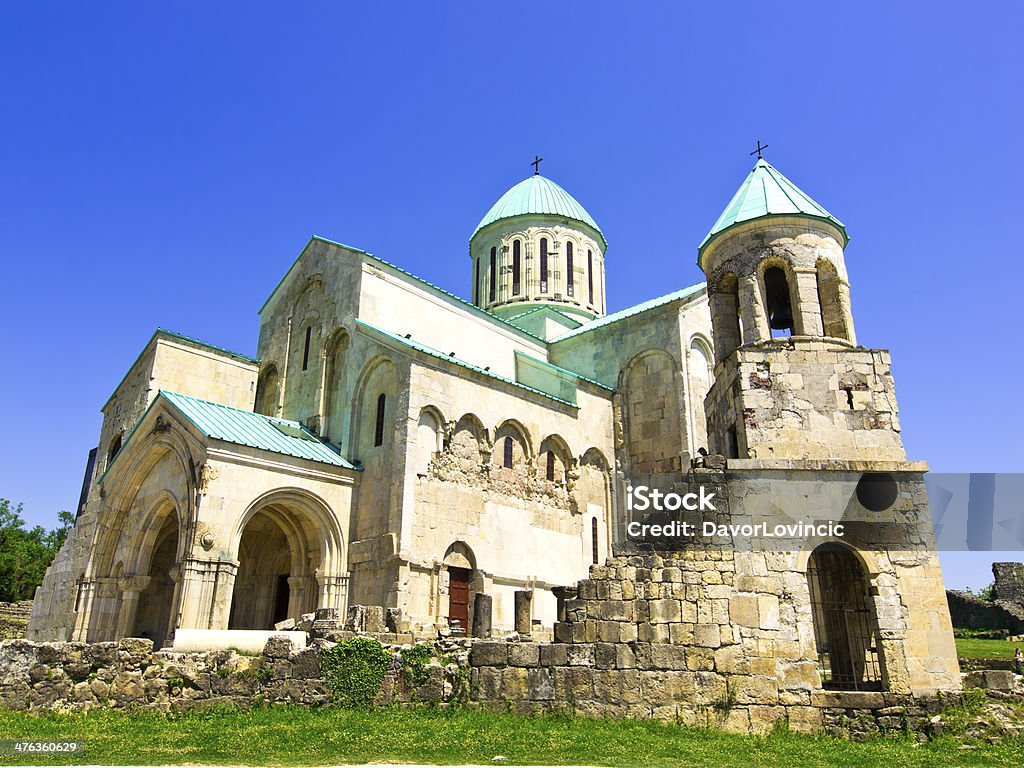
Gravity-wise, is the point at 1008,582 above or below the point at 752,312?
below

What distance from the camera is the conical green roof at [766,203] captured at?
43.3ft

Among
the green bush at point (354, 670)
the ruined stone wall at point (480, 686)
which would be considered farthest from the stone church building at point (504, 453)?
the green bush at point (354, 670)

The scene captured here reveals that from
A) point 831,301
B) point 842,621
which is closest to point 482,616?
point 842,621

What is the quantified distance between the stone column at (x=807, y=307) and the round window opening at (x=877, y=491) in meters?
2.61

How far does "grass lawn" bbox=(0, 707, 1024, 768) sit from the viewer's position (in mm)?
7035

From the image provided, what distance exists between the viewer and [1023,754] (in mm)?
8328

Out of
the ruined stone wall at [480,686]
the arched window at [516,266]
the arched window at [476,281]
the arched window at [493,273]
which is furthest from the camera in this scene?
the arched window at [476,281]

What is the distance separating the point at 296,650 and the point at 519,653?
2924 mm

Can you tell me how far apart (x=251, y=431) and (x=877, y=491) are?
12.4m

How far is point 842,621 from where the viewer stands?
11.7 metres

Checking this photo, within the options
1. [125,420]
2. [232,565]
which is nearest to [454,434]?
[232,565]

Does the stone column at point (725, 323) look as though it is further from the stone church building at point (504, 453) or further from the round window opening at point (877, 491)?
the round window opening at point (877, 491)

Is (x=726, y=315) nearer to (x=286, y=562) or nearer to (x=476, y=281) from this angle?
(x=286, y=562)

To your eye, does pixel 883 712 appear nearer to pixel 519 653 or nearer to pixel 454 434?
pixel 519 653
